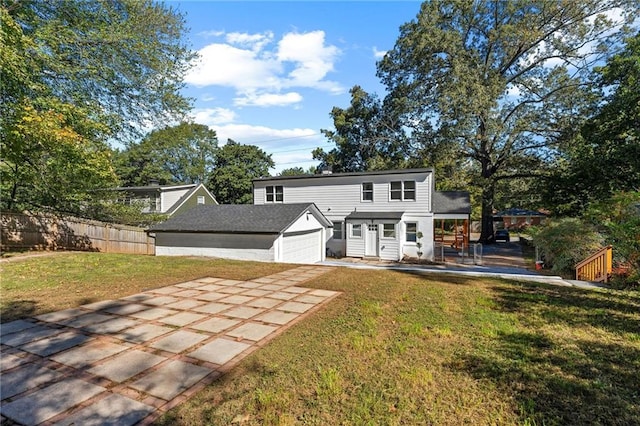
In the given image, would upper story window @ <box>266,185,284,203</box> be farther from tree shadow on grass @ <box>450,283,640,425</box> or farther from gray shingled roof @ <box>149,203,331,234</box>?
tree shadow on grass @ <box>450,283,640,425</box>

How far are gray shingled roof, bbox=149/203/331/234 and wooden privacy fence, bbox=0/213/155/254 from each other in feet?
10.0

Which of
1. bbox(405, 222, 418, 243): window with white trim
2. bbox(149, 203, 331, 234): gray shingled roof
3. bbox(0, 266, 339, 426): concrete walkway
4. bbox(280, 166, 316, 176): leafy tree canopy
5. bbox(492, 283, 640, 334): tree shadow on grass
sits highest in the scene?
bbox(280, 166, 316, 176): leafy tree canopy

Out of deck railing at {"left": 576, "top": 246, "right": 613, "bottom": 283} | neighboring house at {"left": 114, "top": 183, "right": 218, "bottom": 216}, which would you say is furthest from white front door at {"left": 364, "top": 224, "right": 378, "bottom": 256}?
neighboring house at {"left": 114, "top": 183, "right": 218, "bottom": 216}

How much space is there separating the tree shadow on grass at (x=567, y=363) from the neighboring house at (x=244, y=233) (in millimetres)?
8841

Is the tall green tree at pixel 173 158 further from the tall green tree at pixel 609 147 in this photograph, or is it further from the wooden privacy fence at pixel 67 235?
the tall green tree at pixel 609 147

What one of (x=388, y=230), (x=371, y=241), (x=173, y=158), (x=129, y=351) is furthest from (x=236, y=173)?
(x=129, y=351)

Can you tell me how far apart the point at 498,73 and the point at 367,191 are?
14855 mm

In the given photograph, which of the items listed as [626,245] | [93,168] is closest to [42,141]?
[93,168]

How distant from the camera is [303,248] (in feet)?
49.1

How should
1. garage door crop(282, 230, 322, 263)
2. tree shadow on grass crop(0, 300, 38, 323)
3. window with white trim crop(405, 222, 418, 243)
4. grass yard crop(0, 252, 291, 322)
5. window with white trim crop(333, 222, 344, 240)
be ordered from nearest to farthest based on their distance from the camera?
tree shadow on grass crop(0, 300, 38, 323) → grass yard crop(0, 252, 291, 322) → garage door crop(282, 230, 322, 263) → window with white trim crop(405, 222, 418, 243) → window with white trim crop(333, 222, 344, 240)

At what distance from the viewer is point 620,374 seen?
3268mm

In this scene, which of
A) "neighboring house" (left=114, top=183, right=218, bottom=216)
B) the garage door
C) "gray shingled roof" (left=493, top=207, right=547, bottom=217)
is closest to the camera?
the garage door

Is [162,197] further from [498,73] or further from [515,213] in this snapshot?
[515,213]

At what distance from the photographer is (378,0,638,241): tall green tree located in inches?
792
